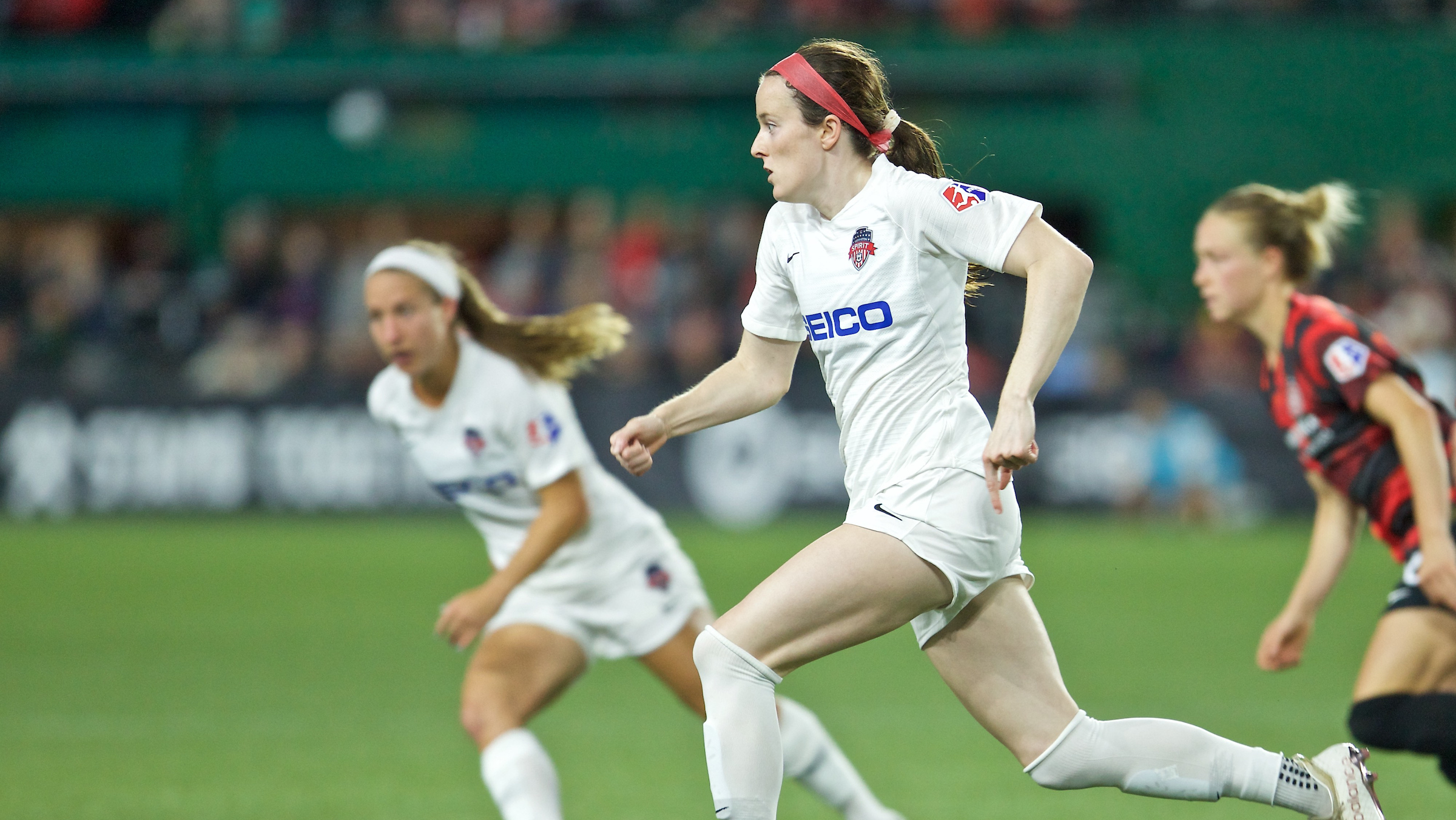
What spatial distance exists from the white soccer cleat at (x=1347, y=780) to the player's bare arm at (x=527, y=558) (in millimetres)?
2258

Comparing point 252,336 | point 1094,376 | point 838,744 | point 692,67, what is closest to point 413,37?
point 692,67

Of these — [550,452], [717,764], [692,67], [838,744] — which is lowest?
[838,744]

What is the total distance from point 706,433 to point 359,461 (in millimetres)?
3811

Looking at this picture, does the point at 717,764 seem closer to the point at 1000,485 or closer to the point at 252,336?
the point at 1000,485

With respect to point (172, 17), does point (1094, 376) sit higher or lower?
lower

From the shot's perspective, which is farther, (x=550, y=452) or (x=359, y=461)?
(x=359, y=461)

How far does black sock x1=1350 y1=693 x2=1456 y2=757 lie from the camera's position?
4.64m

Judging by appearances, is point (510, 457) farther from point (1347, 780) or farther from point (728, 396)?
point (1347, 780)

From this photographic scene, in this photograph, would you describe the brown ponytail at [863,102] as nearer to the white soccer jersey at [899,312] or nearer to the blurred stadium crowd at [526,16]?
the white soccer jersey at [899,312]

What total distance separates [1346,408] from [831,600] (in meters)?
2.03

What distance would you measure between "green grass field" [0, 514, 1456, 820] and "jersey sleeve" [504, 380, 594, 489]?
1.55 meters

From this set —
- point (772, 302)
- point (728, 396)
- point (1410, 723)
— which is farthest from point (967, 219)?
point (1410, 723)

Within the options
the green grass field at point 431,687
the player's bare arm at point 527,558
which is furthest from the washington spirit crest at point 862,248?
the green grass field at point 431,687

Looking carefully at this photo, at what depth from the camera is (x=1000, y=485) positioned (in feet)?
12.2
